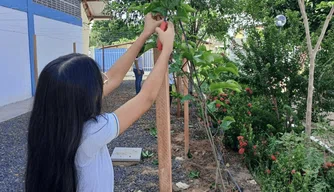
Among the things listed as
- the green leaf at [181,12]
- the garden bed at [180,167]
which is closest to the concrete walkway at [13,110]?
the garden bed at [180,167]

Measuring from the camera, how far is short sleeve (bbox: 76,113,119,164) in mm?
1220

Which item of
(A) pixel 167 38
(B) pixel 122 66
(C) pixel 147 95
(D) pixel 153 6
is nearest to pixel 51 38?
(B) pixel 122 66

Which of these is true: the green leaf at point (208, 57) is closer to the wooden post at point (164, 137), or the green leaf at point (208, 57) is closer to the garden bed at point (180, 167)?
the wooden post at point (164, 137)

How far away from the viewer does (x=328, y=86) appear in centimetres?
408

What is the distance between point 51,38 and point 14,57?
109 inches

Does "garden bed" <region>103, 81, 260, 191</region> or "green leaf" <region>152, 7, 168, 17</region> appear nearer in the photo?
"green leaf" <region>152, 7, 168, 17</region>

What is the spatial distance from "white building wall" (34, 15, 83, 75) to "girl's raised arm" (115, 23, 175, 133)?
9.28 m

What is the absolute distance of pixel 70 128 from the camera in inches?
46.3

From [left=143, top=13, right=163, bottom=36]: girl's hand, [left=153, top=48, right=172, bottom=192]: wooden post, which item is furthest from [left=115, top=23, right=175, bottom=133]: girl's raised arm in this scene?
[left=153, top=48, right=172, bottom=192]: wooden post

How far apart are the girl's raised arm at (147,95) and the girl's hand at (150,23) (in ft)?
0.36

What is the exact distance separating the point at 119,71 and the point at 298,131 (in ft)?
9.81

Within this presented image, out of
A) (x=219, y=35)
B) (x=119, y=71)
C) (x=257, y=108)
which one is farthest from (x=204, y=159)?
(x=119, y=71)

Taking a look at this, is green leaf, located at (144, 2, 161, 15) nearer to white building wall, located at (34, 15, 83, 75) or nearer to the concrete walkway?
the concrete walkway

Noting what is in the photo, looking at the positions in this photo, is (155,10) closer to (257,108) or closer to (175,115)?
(257,108)
